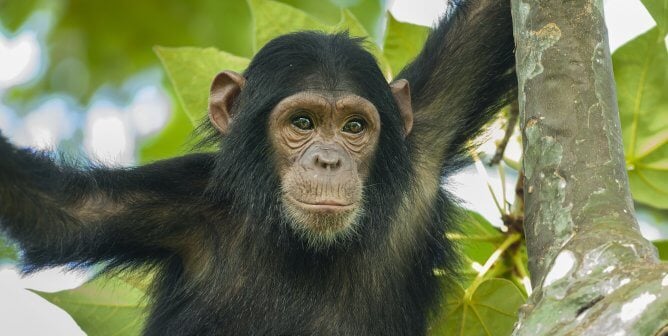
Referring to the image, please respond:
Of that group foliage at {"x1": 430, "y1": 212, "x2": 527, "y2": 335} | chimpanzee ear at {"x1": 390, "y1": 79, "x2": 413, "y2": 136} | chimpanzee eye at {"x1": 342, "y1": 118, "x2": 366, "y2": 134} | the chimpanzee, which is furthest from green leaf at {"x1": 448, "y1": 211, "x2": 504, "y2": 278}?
chimpanzee eye at {"x1": 342, "y1": 118, "x2": 366, "y2": 134}

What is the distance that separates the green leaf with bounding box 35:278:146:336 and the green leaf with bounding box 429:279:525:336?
2.50 m

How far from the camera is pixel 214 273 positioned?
302 inches

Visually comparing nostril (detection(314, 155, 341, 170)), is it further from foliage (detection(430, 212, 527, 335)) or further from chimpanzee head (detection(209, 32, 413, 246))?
foliage (detection(430, 212, 527, 335))

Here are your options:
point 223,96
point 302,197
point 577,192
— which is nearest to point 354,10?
point 223,96

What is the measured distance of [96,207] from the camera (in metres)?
7.25

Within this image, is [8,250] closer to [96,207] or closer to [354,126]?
[96,207]

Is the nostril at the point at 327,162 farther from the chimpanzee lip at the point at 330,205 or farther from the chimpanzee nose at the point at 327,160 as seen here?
the chimpanzee lip at the point at 330,205

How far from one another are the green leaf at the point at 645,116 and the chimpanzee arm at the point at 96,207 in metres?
3.35

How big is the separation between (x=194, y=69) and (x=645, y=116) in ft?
12.1

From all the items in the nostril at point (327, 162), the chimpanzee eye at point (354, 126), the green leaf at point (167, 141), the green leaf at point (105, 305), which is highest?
the chimpanzee eye at point (354, 126)

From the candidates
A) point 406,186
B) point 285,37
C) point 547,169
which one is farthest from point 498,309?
point 285,37

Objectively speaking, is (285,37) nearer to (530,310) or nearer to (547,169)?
(547,169)

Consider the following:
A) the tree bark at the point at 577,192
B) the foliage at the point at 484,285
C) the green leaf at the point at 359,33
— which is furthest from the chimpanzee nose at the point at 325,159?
the green leaf at the point at 359,33

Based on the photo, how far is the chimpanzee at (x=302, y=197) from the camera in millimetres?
7188
